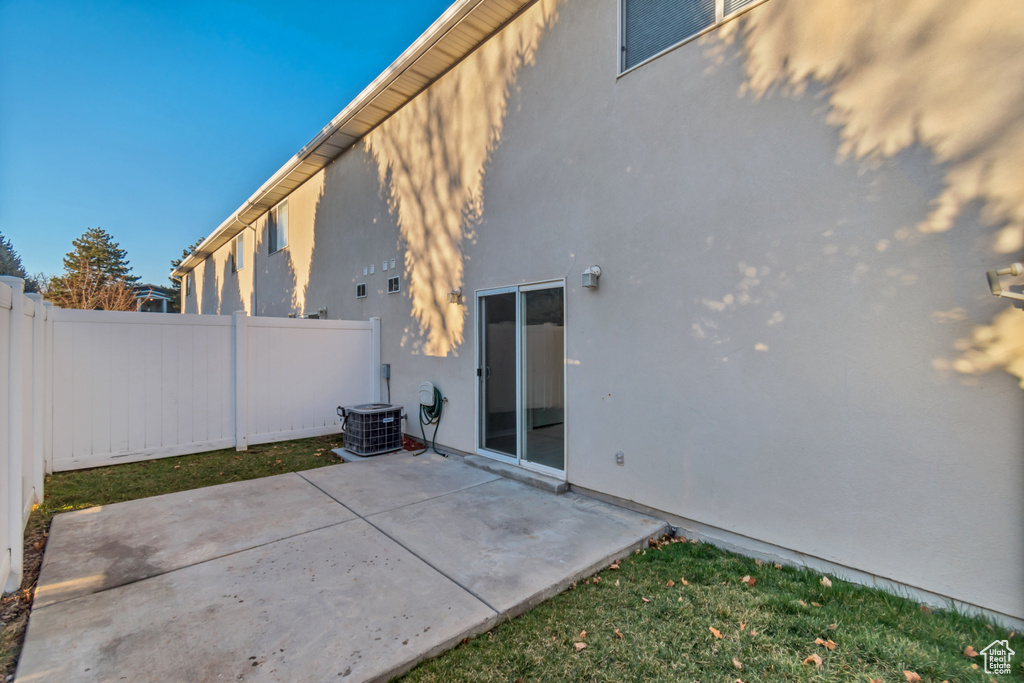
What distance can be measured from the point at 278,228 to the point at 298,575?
11851 millimetres

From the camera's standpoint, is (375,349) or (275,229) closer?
(375,349)

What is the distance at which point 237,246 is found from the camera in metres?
15.7

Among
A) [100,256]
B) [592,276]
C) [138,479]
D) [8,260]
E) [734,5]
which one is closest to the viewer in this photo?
[734,5]

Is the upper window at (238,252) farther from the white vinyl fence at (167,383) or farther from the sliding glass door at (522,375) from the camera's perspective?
the sliding glass door at (522,375)

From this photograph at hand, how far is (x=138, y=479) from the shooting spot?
17.1 ft

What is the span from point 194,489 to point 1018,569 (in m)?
6.57

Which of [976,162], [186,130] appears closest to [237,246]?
[186,130]

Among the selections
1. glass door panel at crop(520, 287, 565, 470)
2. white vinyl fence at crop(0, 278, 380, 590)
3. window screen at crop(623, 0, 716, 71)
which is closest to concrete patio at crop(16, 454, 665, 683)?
glass door panel at crop(520, 287, 565, 470)

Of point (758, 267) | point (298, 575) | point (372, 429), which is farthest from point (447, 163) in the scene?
point (298, 575)

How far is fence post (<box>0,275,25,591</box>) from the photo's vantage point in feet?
9.06

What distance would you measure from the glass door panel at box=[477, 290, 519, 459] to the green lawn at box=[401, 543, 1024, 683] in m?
2.77

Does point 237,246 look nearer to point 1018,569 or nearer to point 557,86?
point 557,86

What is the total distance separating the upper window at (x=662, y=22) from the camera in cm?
364

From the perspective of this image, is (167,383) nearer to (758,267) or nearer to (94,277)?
(758,267)
